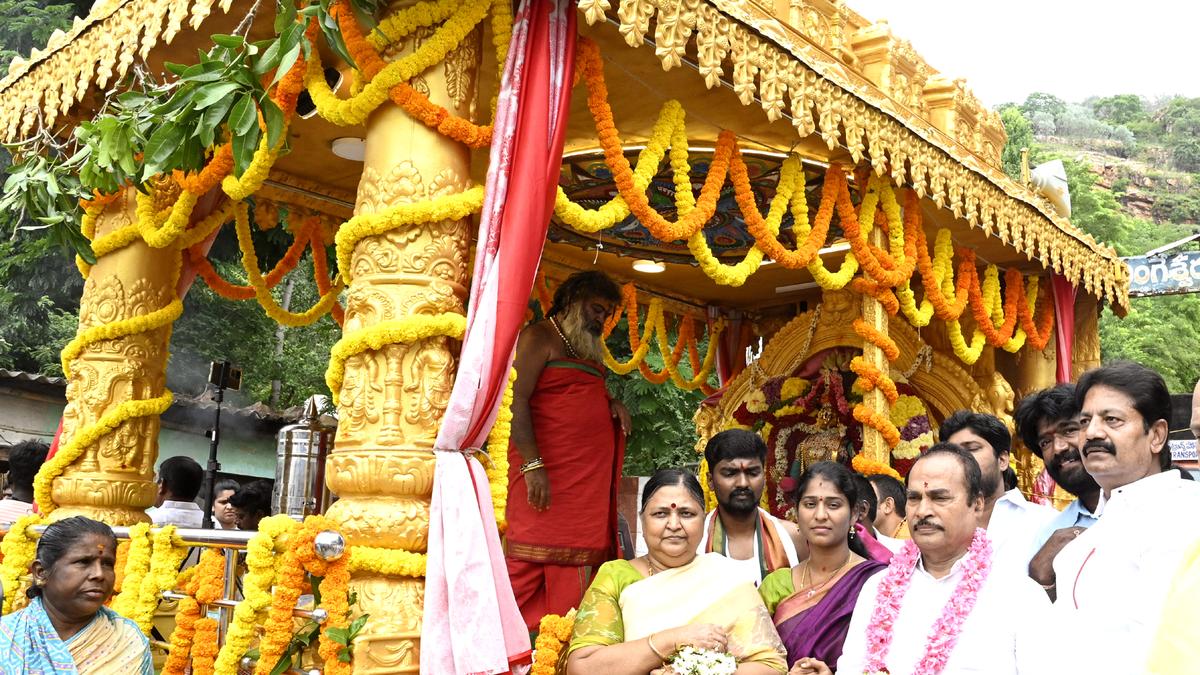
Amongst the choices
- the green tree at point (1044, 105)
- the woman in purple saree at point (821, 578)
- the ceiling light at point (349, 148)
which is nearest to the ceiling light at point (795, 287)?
the ceiling light at point (349, 148)

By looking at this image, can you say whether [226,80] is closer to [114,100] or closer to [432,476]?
[432,476]

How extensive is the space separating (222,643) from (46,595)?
713 mm

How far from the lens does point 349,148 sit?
601 centimetres

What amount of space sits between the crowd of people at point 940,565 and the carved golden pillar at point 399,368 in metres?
0.69

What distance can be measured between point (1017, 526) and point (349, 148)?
4231 millimetres

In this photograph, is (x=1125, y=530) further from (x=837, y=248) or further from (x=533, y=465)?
(x=837, y=248)

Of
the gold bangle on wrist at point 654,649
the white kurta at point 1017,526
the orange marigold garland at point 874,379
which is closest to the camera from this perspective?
the gold bangle on wrist at point 654,649

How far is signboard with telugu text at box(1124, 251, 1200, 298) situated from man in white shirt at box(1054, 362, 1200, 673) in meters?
6.58

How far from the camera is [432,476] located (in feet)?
11.9

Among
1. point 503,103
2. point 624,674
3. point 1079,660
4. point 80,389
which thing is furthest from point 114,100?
point 1079,660

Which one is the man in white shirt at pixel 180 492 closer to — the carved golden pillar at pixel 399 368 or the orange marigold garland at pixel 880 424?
the carved golden pillar at pixel 399 368

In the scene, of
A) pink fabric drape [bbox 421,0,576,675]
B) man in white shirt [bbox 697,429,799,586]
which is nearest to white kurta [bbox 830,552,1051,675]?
man in white shirt [bbox 697,429,799,586]

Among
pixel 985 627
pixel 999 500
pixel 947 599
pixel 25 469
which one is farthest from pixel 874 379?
pixel 25 469

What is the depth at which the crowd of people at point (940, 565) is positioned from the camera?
86.7 inches
